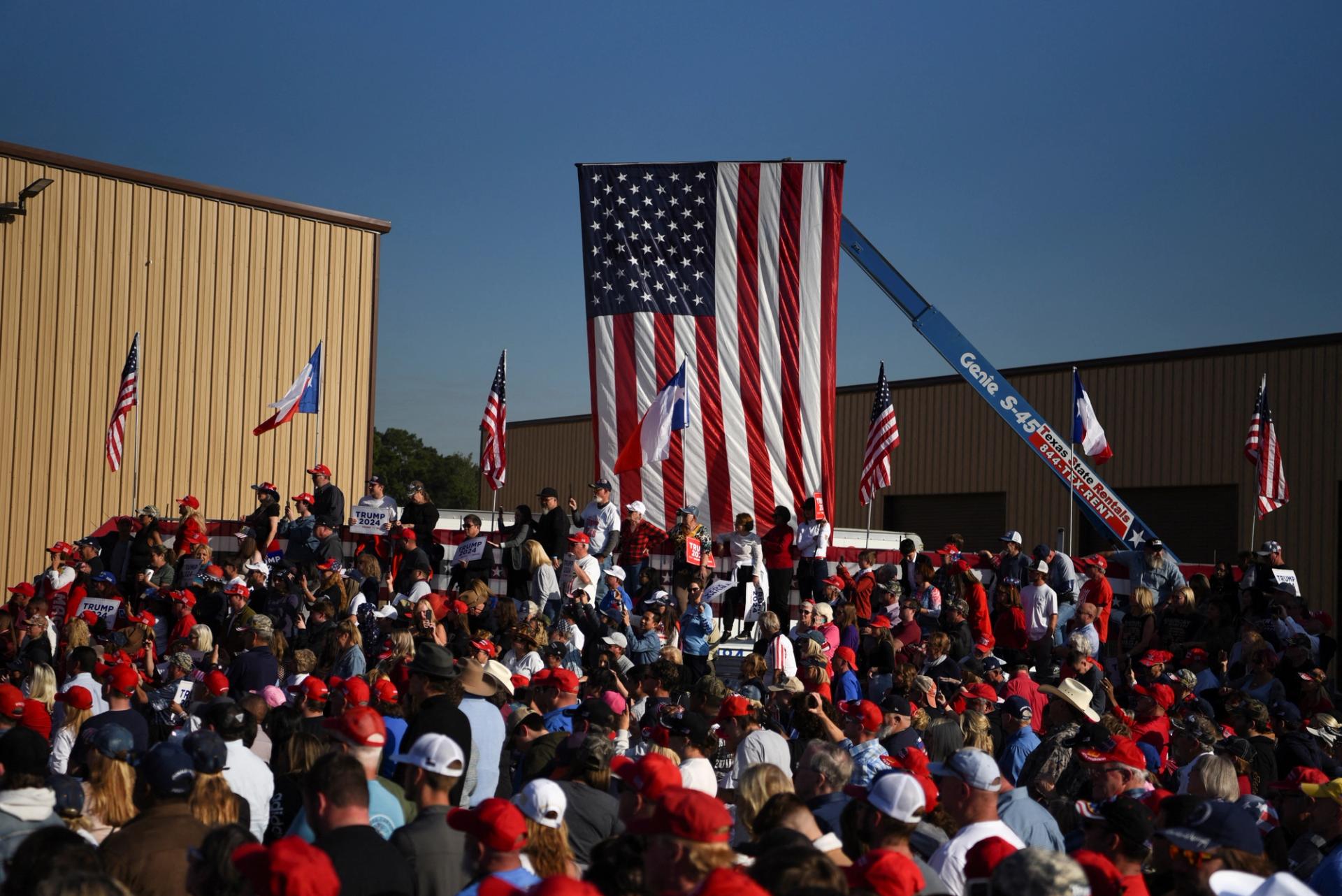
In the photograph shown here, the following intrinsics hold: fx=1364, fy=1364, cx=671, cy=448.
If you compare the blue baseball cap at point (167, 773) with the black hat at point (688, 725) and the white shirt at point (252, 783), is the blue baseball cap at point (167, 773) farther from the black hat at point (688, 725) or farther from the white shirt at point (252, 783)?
the black hat at point (688, 725)

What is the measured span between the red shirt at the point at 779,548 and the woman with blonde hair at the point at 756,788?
1025cm

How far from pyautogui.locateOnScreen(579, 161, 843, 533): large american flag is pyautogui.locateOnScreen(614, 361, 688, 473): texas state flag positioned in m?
0.72

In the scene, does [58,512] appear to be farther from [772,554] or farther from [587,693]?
[587,693]

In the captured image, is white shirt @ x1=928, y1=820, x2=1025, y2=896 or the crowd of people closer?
the crowd of people

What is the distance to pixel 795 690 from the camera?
959 cm

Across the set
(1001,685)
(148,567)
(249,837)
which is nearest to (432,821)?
(249,837)

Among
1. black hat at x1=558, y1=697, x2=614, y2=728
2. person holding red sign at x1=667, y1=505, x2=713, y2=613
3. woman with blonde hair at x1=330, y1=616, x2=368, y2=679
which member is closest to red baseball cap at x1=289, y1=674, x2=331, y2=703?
black hat at x1=558, y1=697, x2=614, y2=728

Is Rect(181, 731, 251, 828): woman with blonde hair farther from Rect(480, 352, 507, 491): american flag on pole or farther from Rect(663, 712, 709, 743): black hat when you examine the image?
Rect(480, 352, 507, 491): american flag on pole

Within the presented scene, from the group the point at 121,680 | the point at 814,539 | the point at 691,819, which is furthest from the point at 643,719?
the point at 814,539

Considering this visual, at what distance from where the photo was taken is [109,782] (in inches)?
235

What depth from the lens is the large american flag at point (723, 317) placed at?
18.9m

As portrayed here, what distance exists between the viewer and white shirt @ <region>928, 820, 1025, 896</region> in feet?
17.5

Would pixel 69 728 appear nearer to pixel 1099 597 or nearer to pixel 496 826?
pixel 496 826

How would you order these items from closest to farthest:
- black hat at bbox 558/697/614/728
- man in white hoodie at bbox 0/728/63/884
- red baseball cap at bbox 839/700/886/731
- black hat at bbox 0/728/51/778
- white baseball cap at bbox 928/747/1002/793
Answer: man in white hoodie at bbox 0/728/63/884, black hat at bbox 0/728/51/778, white baseball cap at bbox 928/747/1002/793, black hat at bbox 558/697/614/728, red baseball cap at bbox 839/700/886/731
